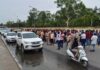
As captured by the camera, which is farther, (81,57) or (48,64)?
(48,64)

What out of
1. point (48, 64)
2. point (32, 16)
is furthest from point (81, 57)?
point (32, 16)

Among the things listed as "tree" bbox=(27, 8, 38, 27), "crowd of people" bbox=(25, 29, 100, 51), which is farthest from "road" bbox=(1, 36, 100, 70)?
"tree" bbox=(27, 8, 38, 27)

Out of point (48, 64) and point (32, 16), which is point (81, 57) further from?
point (32, 16)

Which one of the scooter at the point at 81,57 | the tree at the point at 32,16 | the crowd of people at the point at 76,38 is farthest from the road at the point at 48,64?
the tree at the point at 32,16

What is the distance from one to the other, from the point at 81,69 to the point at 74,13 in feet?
249

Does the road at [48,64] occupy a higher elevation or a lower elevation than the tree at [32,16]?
lower

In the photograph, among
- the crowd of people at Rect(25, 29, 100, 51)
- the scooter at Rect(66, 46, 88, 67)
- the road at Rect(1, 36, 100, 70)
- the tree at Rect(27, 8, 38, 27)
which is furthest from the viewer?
the tree at Rect(27, 8, 38, 27)

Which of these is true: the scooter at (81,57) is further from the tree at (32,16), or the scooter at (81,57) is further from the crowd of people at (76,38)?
the tree at (32,16)

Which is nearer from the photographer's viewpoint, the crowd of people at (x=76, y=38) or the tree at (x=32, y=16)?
the crowd of people at (x=76, y=38)

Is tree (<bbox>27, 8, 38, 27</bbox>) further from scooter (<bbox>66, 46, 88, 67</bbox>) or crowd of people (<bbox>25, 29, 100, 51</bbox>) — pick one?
scooter (<bbox>66, 46, 88, 67</bbox>)

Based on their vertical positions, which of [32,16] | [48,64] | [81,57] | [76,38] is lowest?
[48,64]

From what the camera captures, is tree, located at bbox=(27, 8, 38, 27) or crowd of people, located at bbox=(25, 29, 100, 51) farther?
tree, located at bbox=(27, 8, 38, 27)

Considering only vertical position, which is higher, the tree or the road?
the tree

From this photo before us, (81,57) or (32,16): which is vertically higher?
(32,16)
